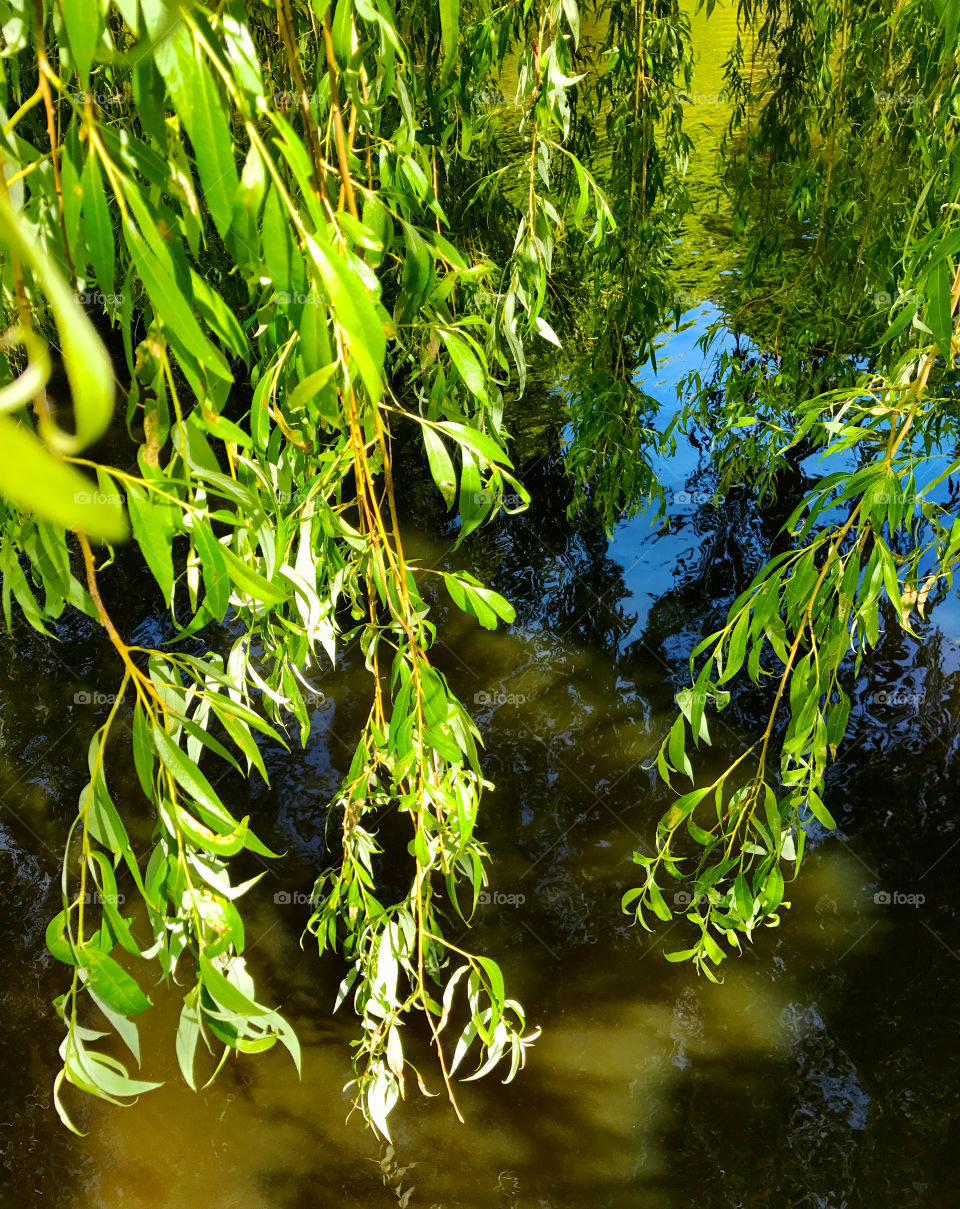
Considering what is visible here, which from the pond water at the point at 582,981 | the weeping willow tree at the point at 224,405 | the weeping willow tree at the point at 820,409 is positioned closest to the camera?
the weeping willow tree at the point at 224,405

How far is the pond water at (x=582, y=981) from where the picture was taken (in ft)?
5.85

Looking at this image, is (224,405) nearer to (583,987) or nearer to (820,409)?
(820,409)

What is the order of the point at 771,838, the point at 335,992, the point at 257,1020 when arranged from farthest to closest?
1. the point at 335,992
2. the point at 771,838
3. the point at 257,1020

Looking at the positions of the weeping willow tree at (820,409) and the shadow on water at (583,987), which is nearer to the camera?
the weeping willow tree at (820,409)

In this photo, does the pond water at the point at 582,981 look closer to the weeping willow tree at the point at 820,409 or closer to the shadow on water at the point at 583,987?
the shadow on water at the point at 583,987

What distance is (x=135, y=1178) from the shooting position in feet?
5.87

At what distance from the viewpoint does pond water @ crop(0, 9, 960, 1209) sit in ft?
5.85

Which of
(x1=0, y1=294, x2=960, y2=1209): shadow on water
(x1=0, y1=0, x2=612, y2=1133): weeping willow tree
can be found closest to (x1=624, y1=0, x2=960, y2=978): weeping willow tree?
(x1=0, y1=294, x2=960, y2=1209): shadow on water

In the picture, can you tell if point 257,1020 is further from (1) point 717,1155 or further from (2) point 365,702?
(2) point 365,702

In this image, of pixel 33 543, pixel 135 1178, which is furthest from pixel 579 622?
pixel 33 543

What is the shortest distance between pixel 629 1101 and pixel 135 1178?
954 millimetres

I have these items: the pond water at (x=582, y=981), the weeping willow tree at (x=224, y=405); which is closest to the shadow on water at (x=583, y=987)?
the pond water at (x=582, y=981)

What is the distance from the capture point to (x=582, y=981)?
2102mm

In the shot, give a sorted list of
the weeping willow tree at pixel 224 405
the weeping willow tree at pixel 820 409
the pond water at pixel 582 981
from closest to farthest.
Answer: the weeping willow tree at pixel 224 405 < the weeping willow tree at pixel 820 409 < the pond water at pixel 582 981
